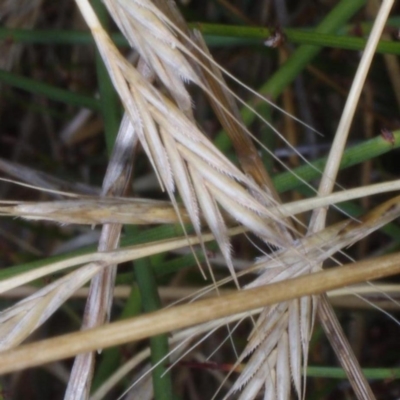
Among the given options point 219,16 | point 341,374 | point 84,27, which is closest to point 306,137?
point 219,16

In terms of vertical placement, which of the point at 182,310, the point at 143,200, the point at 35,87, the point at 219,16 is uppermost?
the point at 219,16

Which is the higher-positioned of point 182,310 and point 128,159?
point 128,159

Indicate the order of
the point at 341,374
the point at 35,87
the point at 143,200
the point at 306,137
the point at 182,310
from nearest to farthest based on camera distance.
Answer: the point at 182,310 → the point at 143,200 → the point at 341,374 → the point at 35,87 → the point at 306,137

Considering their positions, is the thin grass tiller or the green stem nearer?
the thin grass tiller

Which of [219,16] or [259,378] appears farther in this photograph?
[219,16]

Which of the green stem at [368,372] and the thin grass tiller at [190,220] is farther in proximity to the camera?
the green stem at [368,372]

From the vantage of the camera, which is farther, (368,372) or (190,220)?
(368,372)

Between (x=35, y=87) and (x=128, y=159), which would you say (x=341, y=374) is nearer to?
(x=128, y=159)

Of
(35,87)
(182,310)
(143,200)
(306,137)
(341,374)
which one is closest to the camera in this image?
(182,310)
